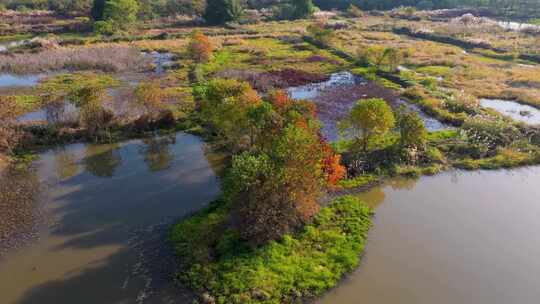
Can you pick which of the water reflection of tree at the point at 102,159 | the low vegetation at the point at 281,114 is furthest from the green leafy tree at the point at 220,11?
the water reflection of tree at the point at 102,159

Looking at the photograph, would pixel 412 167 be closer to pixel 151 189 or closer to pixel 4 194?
pixel 151 189

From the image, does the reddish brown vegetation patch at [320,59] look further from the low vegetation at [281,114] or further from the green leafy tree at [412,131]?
the green leafy tree at [412,131]

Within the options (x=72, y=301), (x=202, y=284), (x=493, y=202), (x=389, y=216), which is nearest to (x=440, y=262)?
(x=389, y=216)

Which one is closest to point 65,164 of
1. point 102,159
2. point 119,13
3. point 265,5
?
point 102,159

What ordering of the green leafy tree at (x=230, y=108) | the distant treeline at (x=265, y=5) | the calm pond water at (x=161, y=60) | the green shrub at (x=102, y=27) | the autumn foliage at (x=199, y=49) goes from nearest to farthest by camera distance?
the green leafy tree at (x=230, y=108), the calm pond water at (x=161, y=60), the autumn foliage at (x=199, y=49), the green shrub at (x=102, y=27), the distant treeline at (x=265, y=5)

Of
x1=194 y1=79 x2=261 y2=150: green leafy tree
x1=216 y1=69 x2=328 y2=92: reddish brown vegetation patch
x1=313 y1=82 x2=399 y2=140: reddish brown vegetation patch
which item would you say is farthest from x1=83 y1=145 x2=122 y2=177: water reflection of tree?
x1=216 y1=69 x2=328 y2=92: reddish brown vegetation patch

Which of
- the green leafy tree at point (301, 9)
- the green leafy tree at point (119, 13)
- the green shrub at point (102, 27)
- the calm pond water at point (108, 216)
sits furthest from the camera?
the green leafy tree at point (301, 9)
